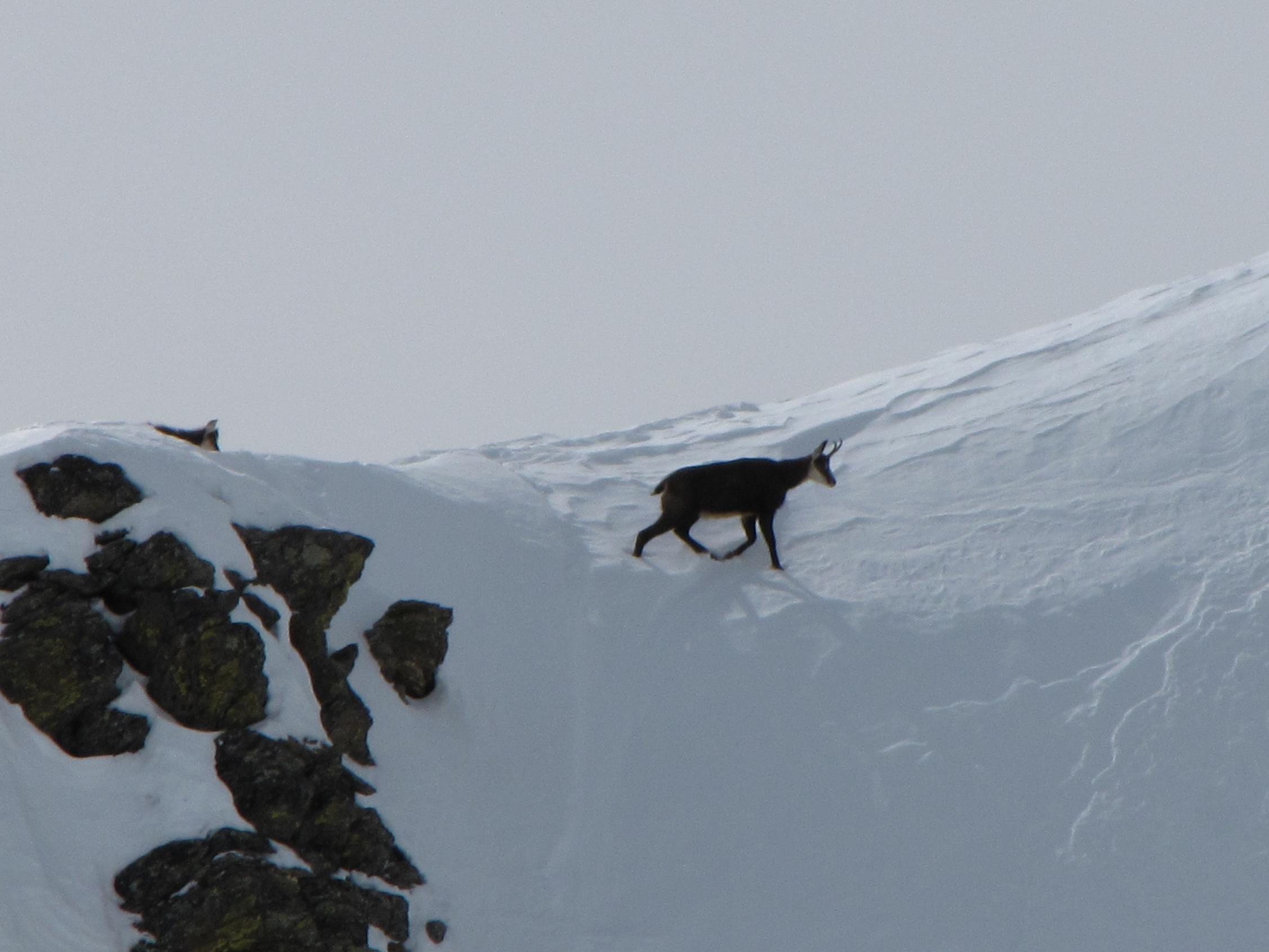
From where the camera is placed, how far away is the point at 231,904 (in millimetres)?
5965

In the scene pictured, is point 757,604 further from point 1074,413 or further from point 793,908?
point 1074,413

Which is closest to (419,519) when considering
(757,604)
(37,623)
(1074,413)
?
(757,604)

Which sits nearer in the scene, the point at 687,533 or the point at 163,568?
the point at 163,568

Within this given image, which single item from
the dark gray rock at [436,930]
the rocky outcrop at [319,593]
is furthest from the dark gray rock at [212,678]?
the dark gray rock at [436,930]

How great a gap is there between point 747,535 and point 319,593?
4.36 m

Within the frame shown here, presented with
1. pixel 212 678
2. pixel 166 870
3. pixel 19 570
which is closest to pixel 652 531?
pixel 212 678

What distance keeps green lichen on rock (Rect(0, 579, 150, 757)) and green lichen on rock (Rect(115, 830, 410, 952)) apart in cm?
75

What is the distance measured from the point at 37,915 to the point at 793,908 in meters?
4.46

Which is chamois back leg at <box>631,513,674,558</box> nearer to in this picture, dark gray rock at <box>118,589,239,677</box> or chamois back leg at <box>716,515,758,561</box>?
chamois back leg at <box>716,515,758,561</box>

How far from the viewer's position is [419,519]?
9.88m

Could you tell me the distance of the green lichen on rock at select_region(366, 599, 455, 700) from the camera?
324 inches

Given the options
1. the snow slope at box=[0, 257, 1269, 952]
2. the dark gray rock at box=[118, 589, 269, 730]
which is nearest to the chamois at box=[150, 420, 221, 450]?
the snow slope at box=[0, 257, 1269, 952]

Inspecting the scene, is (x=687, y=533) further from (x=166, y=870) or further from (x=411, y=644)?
(x=166, y=870)

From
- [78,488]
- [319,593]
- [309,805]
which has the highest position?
[78,488]
